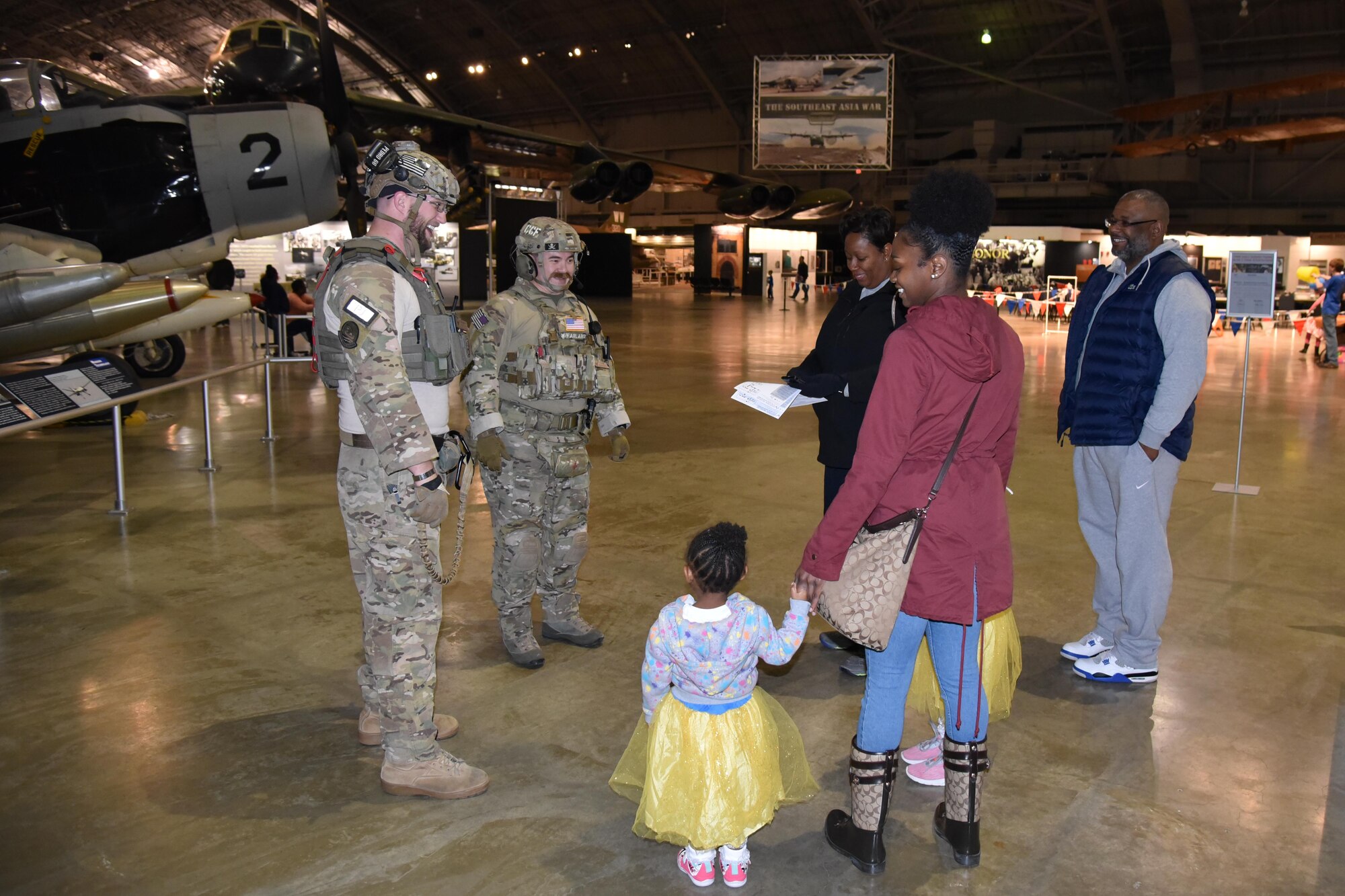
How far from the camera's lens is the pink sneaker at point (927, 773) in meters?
3.13

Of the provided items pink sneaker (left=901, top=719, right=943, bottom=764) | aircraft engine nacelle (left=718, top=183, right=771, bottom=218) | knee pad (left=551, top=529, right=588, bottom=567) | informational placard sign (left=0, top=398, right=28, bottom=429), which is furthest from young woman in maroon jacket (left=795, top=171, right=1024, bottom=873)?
aircraft engine nacelle (left=718, top=183, right=771, bottom=218)

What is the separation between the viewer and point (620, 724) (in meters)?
3.51

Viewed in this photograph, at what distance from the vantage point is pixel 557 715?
3582 millimetres

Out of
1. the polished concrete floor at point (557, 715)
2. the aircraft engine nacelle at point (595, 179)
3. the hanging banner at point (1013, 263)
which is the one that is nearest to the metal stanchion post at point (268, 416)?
the polished concrete floor at point (557, 715)

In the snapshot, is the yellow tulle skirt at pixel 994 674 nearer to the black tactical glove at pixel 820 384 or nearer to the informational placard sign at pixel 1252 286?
the black tactical glove at pixel 820 384

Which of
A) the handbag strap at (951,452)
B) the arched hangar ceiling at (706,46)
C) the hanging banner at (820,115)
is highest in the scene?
the arched hangar ceiling at (706,46)

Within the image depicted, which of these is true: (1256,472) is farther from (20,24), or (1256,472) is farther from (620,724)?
(20,24)

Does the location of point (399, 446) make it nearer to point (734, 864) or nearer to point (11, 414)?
point (734, 864)

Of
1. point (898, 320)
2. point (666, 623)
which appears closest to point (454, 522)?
point (898, 320)

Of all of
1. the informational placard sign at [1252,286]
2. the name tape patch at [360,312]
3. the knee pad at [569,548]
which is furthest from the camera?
the informational placard sign at [1252,286]

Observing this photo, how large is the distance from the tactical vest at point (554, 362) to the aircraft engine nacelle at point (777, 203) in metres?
17.1

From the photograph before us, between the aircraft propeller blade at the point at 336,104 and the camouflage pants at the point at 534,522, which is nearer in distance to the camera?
the camouflage pants at the point at 534,522

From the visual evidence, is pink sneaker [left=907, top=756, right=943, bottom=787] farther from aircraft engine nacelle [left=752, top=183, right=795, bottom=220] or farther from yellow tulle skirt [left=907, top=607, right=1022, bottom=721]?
aircraft engine nacelle [left=752, top=183, right=795, bottom=220]

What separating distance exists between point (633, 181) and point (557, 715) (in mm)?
14866
